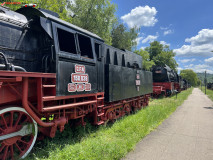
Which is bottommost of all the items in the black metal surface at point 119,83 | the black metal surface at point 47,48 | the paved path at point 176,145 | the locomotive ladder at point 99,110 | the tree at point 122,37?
the paved path at point 176,145

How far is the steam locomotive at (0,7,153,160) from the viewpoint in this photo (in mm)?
3047

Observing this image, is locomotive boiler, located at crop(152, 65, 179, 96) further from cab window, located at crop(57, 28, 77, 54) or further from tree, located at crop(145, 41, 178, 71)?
A: tree, located at crop(145, 41, 178, 71)

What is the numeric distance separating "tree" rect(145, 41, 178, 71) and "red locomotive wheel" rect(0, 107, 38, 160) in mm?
44936

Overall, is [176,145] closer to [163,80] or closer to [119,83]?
[119,83]

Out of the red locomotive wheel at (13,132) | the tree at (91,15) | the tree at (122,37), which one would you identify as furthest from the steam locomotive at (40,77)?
the tree at (122,37)

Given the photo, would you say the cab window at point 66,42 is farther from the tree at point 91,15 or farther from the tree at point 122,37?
the tree at point 122,37

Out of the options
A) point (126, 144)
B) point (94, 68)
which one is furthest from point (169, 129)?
point (94, 68)

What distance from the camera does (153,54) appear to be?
160 feet

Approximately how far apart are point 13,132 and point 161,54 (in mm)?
47279

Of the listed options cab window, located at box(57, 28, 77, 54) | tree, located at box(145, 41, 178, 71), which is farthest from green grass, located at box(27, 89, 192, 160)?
tree, located at box(145, 41, 178, 71)

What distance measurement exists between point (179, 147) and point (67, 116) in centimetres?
350

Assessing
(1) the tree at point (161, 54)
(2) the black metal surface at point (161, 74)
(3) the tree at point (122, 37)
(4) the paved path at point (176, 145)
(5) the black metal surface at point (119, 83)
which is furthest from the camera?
(1) the tree at point (161, 54)

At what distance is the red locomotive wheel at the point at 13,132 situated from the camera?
2.97 m

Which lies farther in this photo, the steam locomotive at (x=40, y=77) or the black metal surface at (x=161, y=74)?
the black metal surface at (x=161, y=74)
